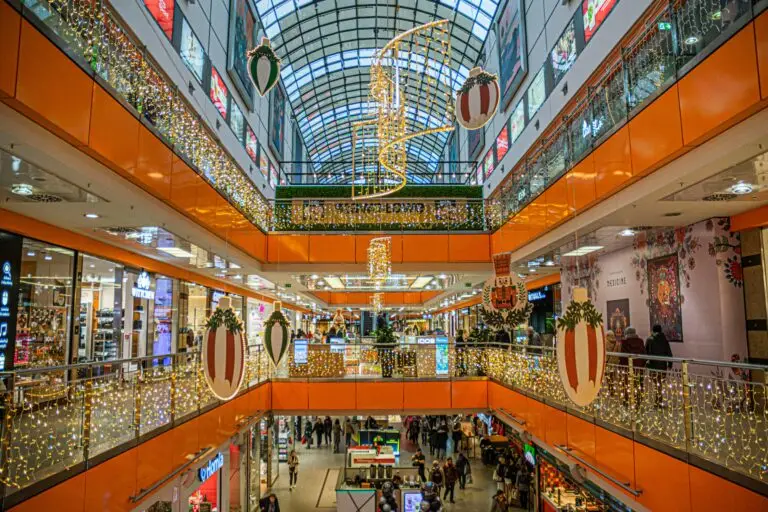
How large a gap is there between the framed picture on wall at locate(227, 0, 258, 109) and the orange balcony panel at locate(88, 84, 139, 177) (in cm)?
1145

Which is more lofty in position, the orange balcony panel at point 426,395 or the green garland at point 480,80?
the green garland at point 480,80

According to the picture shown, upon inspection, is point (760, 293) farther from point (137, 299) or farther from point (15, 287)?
point (137, 299)

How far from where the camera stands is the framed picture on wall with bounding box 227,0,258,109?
16438 millimetres

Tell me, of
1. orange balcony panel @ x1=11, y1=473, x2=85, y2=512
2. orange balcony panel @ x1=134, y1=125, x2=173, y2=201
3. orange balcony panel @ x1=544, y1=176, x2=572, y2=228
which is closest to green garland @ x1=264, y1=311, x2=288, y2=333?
orange balcony panel @ x1=134, y1=125, x2=173, y2=201

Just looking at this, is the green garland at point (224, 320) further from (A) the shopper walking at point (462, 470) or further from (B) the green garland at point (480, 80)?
(A) the shopper walking at point (462, 470)

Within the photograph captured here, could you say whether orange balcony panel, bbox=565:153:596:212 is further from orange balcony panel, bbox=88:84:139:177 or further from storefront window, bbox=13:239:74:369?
storefront window, bbox=13:239:74:369

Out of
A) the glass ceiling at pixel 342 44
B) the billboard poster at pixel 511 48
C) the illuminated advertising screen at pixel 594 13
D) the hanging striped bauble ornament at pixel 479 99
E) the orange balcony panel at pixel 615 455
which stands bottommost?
the orange balcony panel at pixel 615 455

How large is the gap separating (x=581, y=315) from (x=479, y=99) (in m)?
2.94

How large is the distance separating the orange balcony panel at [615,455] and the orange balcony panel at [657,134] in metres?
3.44

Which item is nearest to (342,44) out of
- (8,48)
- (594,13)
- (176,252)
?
(594,13)

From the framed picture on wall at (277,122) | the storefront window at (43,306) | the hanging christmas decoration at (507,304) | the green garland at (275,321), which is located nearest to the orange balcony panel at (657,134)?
the hanging christmas decoration at (507,304)

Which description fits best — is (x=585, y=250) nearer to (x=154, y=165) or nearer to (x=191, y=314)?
(x=154, y=165)

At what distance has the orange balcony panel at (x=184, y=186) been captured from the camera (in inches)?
296

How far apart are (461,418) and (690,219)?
18303mm
